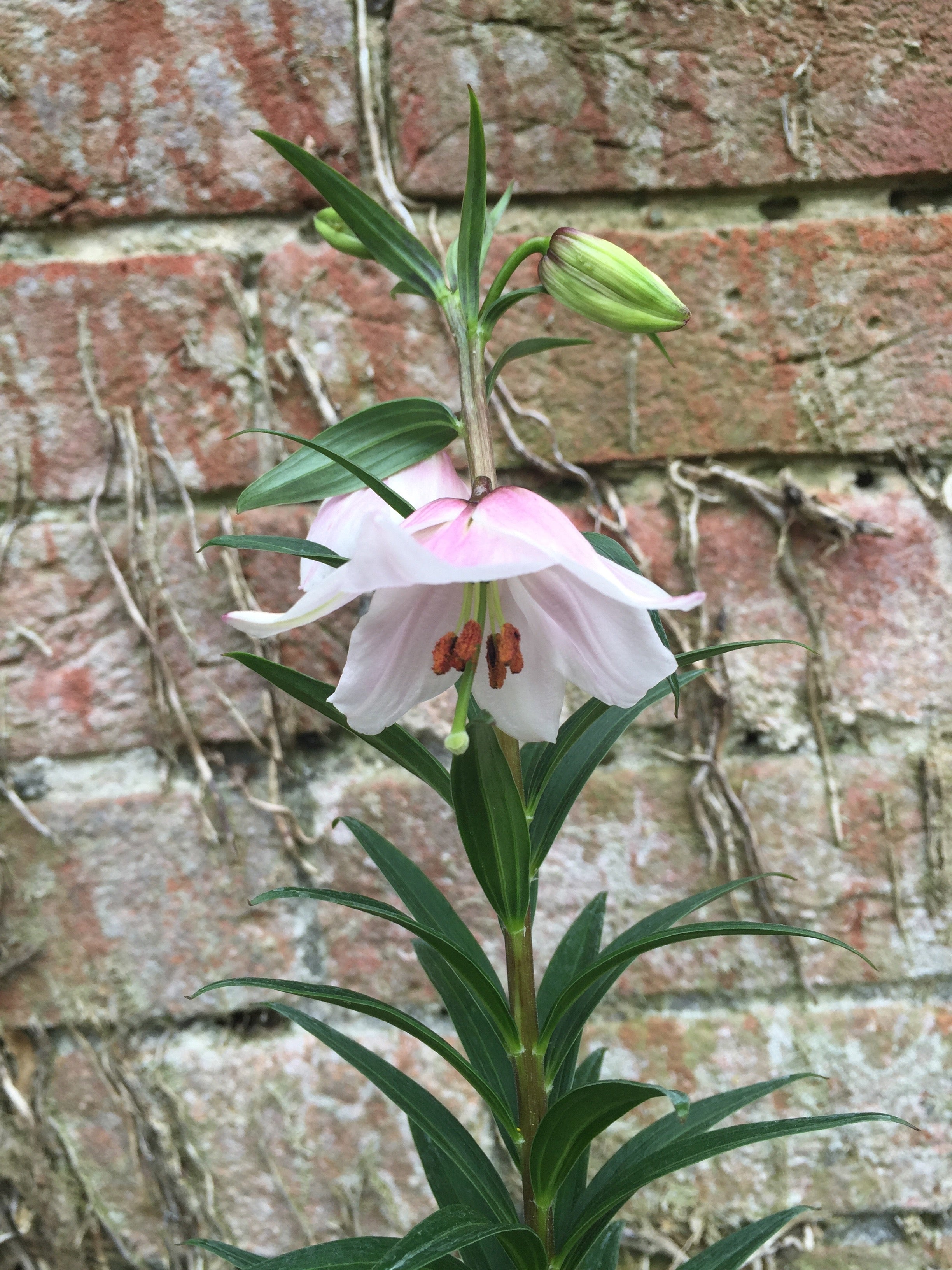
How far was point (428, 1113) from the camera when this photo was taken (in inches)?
19.6

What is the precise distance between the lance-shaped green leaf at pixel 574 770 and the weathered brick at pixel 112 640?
0.38 m

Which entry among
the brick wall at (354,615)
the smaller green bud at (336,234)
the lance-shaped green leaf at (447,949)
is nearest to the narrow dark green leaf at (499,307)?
the smaller green bud at (336,234)

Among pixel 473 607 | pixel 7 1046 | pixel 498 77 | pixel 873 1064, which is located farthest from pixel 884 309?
pixel 7 1046

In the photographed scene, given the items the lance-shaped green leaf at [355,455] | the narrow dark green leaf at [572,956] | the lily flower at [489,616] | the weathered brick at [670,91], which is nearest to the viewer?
the lily flower at [489,616]

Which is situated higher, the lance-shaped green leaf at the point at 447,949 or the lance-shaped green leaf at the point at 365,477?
the lance-shaped green leaf at the point at 365,477

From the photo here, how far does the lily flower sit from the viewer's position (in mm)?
340

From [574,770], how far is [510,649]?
12 centimetres

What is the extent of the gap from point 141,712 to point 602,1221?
587 mm

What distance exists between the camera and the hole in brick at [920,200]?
82 cm

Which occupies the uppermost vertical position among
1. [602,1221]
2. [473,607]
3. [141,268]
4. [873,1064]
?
[141,268]

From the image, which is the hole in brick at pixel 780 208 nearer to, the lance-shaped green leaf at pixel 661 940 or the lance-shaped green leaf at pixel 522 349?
the lance-shaped green leaf at pixel 522 349

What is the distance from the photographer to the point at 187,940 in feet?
2.81

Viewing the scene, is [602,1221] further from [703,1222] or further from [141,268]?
[141,268]

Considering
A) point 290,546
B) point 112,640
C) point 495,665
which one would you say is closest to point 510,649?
point 495,665
